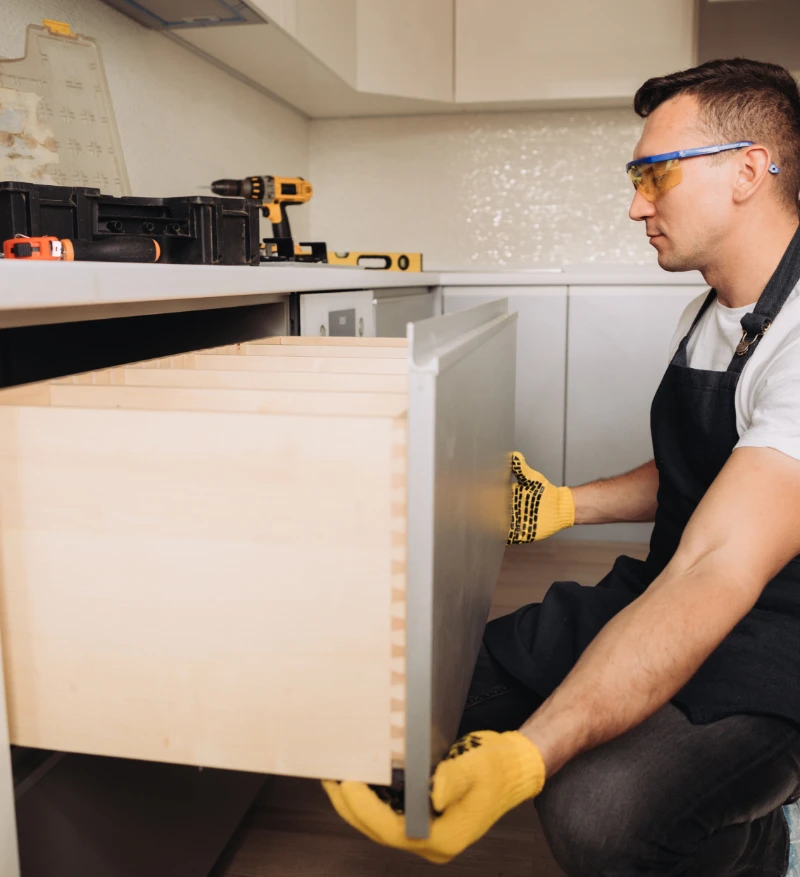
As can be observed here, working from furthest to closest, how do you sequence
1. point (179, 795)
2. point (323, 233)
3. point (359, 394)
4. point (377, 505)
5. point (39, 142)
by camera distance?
point (323, 233), point (39, 142), point (179, 795), point (359, 394), point (377, 505)

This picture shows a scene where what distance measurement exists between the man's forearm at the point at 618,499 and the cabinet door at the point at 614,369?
1.24m

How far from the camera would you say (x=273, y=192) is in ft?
6.87

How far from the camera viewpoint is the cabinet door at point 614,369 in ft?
8.55

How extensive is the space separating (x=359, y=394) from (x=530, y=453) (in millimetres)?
2140

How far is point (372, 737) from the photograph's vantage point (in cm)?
56

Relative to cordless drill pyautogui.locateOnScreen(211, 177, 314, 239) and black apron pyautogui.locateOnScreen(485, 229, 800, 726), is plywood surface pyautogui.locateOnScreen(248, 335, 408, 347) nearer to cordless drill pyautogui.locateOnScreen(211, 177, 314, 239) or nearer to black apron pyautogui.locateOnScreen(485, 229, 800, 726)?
black apron pyautogui.locateOnScreen(485, 229, 800, 726)

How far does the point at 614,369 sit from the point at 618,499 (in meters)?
1.30

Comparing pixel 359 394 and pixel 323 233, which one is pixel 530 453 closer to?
pixel 323 233

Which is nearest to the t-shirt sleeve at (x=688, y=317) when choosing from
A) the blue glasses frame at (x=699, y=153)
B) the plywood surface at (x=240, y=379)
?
the blue glasses frame at (x=699, y=153)

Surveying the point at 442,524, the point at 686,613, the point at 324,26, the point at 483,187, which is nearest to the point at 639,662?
the point at 686,613

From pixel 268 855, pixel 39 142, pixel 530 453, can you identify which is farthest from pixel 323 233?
pixel 268 855

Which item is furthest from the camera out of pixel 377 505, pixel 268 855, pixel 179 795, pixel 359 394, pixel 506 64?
pixel 506 64

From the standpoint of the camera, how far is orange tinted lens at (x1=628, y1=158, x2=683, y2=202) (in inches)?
47.6

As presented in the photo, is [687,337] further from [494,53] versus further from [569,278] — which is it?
[494,53]
